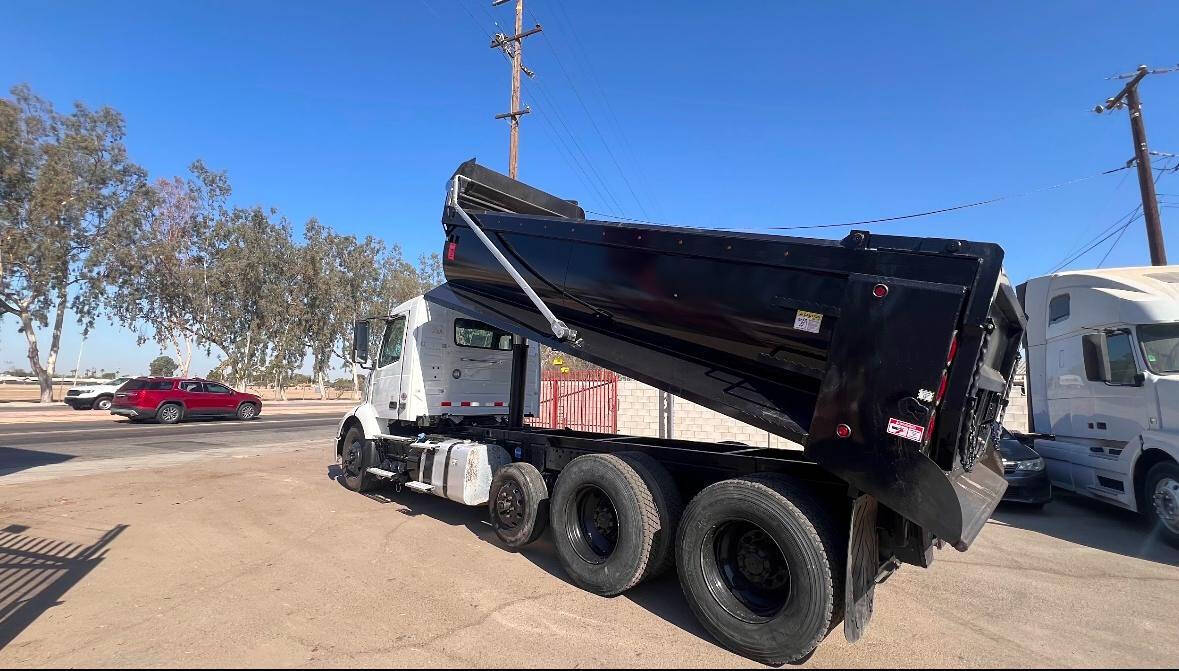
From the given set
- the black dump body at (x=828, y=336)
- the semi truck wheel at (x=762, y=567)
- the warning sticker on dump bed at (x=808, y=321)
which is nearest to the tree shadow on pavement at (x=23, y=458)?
the black dump body at (x=828, y=336)

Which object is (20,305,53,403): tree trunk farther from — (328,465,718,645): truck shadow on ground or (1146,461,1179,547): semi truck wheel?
(1146,461,1179,547): semi truck wheel

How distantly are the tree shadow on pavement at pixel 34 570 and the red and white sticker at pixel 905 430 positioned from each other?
5685 millimetres

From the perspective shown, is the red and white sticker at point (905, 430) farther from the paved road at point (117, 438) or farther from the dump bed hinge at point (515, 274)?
the paved road at point (117, 438)

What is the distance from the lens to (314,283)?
4416 centimetres

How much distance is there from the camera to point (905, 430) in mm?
3303

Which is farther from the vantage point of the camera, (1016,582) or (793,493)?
(1016,582)

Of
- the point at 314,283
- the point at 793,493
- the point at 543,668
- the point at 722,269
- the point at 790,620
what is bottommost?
the point at 543,668

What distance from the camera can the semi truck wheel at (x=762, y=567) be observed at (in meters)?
3.38

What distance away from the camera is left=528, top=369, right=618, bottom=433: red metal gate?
14.1m

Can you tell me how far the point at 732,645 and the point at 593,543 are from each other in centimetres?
156

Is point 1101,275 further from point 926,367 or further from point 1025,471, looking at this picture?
point 926,367

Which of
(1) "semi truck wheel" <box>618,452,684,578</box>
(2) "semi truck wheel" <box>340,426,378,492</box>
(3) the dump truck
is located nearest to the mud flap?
(3) the dump truck

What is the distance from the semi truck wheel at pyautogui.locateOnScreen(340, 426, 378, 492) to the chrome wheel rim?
9696 millimetres

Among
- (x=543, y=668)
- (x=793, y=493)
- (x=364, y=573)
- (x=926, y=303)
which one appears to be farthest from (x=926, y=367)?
(x=364, y=573)
